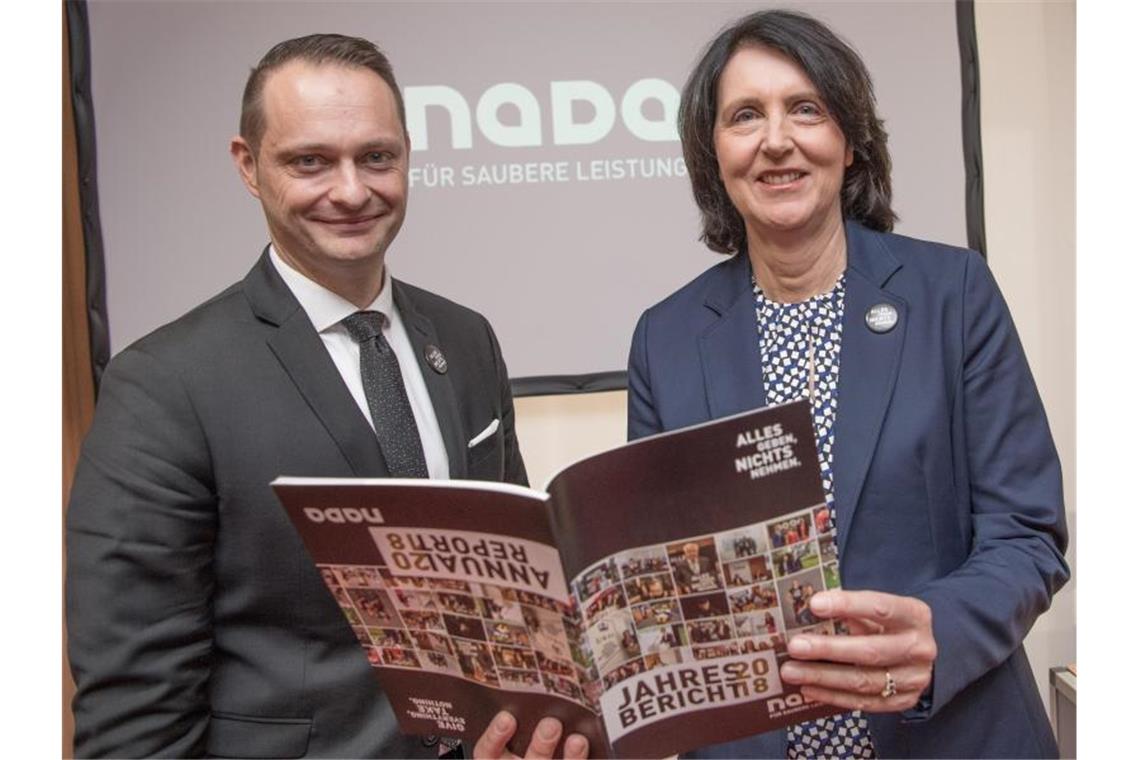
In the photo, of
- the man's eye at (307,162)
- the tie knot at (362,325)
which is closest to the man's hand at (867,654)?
the tie knot at (362,325)

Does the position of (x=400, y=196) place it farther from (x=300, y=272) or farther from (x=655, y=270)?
(x=655, y=270)

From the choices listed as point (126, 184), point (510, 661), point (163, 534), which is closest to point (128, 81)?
point (126, 184)

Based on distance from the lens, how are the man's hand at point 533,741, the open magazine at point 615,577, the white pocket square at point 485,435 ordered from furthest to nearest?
the white pocket square at point 485,435
the man's hand at point 533,741
the open magazine at point 615,577

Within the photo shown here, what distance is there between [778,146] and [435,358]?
635 mm

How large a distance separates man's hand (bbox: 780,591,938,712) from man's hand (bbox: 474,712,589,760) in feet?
0.83

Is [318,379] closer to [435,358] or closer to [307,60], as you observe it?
[435,358]

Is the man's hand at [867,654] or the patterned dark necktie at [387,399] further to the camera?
the patterned dark necktie at [387,399]

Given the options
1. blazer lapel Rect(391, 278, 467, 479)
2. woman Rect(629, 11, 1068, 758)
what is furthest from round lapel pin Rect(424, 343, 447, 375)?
woman Rect(629, 11, 1068, 758)

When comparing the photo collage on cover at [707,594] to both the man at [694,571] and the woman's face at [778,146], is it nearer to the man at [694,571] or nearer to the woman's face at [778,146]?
the man at [694,571]

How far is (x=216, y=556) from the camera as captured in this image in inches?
61.7

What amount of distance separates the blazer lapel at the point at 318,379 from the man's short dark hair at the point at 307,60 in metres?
0.26

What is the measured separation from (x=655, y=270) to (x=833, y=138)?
4.70 ft

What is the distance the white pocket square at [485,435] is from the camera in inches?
71.5

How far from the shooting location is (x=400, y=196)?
1.71 m
